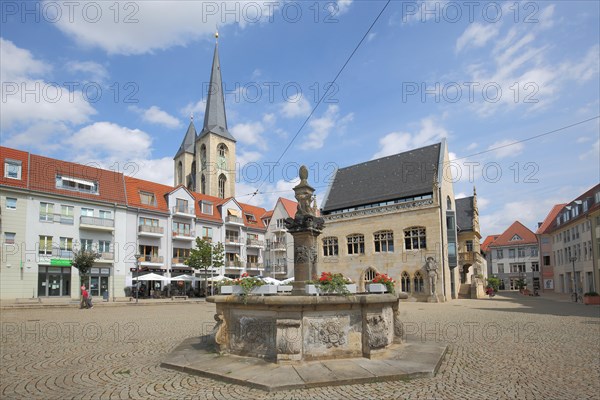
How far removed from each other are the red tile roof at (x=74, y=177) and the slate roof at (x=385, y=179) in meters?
21.0

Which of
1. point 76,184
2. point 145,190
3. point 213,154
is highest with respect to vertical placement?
point 213,154

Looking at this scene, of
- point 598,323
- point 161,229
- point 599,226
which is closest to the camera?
point 598,323

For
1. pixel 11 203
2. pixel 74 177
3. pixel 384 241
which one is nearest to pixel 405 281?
pixel 384 241

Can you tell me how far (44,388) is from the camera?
6793 millimetres

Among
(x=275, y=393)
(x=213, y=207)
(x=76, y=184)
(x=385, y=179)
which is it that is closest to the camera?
(x=275, y=393)

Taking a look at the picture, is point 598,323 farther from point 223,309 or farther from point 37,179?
point 37,179

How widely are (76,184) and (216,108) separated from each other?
4037 centimetres

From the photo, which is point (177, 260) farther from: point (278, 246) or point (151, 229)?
point (278, 246)

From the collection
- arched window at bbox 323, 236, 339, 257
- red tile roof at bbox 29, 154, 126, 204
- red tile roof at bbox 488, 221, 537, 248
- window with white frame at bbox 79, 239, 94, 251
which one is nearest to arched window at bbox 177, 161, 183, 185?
red tile roof at bbox 29, 154, 126, 204

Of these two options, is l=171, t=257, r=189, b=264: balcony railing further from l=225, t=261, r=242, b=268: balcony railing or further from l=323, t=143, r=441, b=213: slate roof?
l=323, t=143, r=441, b=213: slate roof

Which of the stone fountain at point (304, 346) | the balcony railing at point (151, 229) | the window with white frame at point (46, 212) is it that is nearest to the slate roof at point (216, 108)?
the balcony railing at point (151, 229)

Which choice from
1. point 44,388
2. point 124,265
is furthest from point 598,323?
point 124,265

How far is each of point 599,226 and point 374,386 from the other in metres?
42.3

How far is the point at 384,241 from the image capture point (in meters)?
38.3
